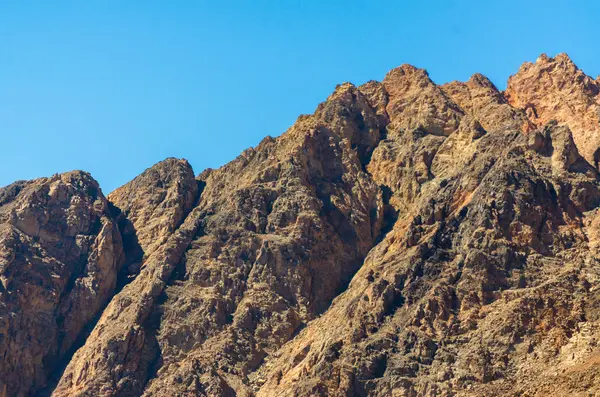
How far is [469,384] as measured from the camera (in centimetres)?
11156

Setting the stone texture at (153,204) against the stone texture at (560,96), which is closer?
the stone texture at (560,96)

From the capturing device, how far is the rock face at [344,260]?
4589 inches

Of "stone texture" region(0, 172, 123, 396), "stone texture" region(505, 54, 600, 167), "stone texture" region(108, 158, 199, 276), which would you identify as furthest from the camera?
"stone texture" region(108, 158, 199, 276)

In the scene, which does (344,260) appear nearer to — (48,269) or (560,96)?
(48,269)

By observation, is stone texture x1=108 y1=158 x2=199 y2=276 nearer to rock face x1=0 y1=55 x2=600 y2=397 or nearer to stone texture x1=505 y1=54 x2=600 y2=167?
rock face x1=0 y1=55 x2=600 y2=397

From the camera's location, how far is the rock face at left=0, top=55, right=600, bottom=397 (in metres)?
117

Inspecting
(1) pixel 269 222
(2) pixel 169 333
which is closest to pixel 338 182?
(1) pixel 269 222

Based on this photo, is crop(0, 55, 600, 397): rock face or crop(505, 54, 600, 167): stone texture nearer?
crop(0, 55, 600, 397): rock face

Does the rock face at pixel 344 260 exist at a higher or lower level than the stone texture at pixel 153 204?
lower

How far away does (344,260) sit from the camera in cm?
14250

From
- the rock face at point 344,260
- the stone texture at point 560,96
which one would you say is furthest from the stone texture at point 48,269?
the stone texture at point 560,96

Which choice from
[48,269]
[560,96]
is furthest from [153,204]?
[560,96]

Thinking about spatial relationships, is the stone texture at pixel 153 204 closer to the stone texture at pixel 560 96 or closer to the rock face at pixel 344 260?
the rock face at pixel 344 260

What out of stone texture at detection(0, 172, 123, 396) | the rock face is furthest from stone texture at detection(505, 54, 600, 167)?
stone texture at detection(0, 172, 123, 396)
